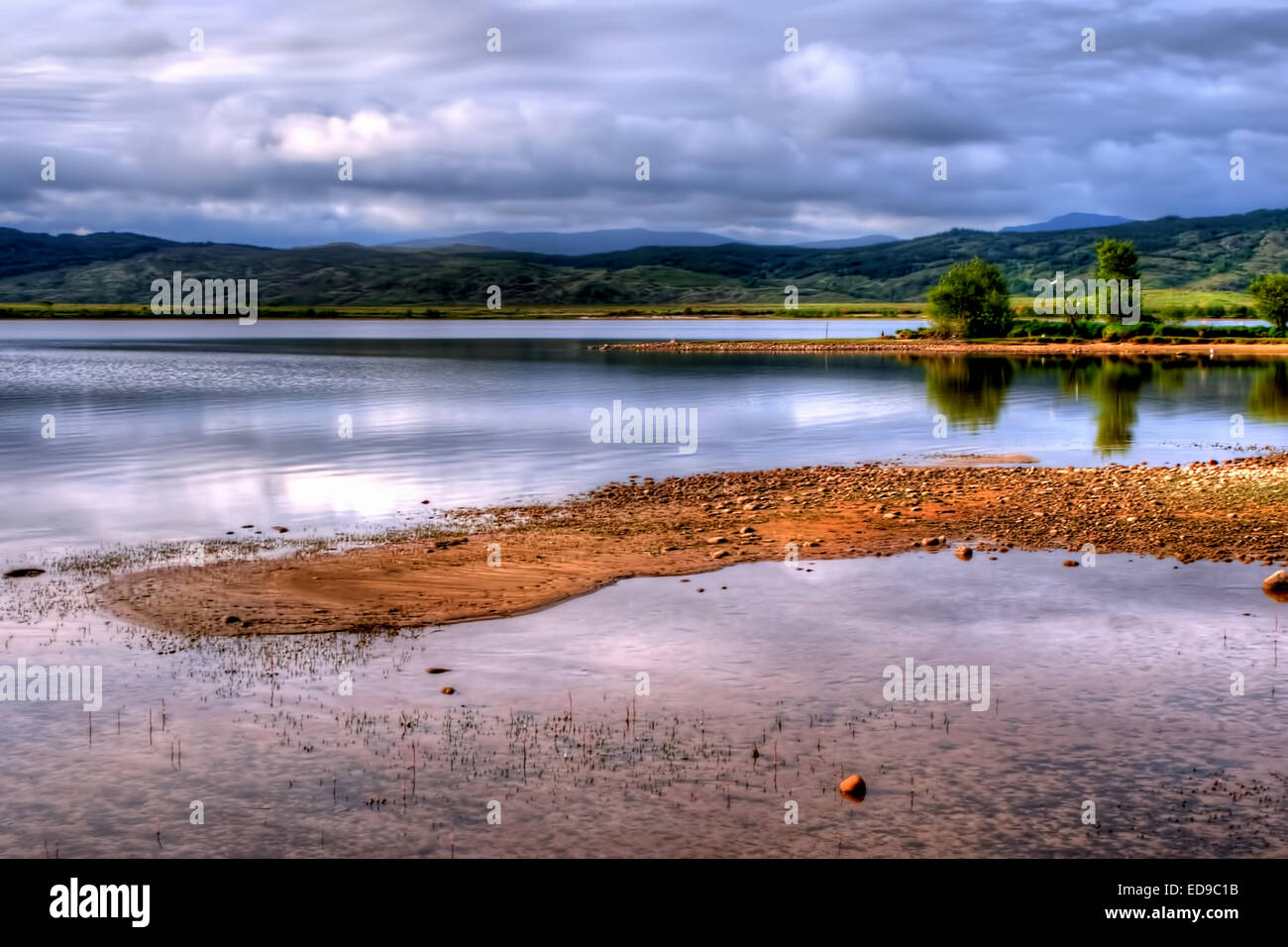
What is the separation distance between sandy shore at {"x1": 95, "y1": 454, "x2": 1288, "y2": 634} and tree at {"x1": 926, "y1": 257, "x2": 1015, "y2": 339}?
436 ft

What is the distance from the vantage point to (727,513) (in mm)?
36000

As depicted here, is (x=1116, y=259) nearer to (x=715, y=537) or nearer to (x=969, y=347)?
(x=969, y=347)

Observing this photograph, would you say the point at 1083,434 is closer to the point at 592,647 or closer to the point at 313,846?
the point at 592,647

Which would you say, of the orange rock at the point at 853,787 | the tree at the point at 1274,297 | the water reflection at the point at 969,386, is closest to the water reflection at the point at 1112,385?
the water reflection at the point at 969,386

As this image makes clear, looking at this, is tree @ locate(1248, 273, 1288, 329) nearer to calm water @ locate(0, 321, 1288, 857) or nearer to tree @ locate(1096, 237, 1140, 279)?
tree @ locate(1096, 237, 1140, 279)

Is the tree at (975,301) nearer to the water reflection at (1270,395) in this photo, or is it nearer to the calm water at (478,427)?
the calm water at (478,427)

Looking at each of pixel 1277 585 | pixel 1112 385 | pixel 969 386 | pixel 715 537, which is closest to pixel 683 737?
pixel 715 537

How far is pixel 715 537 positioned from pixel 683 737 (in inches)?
595

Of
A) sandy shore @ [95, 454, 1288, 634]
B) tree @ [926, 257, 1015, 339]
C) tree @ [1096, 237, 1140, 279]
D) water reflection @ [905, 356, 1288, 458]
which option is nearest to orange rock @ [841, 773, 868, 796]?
sandy shore @ [95, 454, 1288, 634]

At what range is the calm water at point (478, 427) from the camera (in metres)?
40.6

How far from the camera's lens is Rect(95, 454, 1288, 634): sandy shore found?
83.3ft

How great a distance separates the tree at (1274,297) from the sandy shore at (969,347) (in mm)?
9200

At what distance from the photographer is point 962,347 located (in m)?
164
